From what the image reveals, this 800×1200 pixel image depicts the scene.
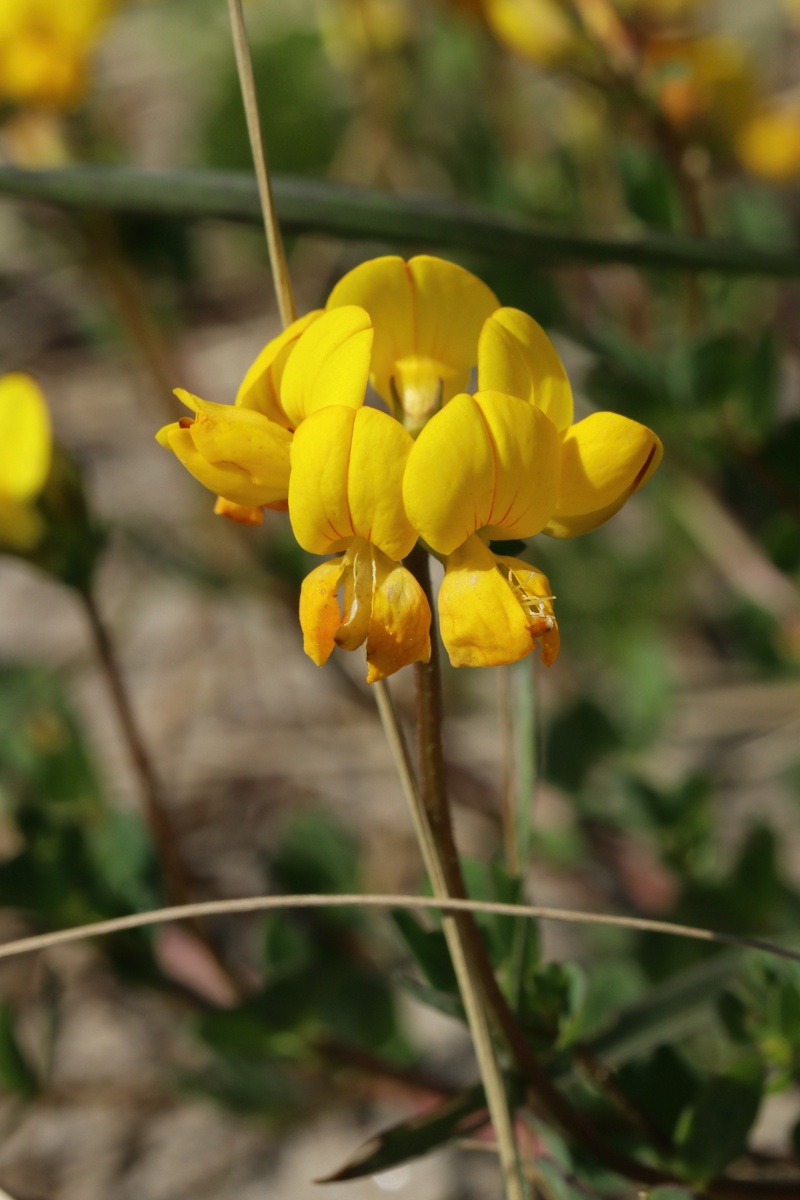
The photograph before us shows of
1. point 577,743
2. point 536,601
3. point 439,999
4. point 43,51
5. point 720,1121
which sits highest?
point 43,51

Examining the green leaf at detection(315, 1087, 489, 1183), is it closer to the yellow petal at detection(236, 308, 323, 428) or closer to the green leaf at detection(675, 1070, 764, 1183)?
the green leaf at detection(675, 1070, 764, 1183)

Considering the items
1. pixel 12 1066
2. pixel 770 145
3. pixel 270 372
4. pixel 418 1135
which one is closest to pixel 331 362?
pixel 270 372

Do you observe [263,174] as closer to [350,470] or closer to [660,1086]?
[350,470]

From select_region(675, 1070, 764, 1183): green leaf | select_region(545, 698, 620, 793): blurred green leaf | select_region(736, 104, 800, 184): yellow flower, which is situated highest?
select_region(736, 104, 800, 184): yellow flower

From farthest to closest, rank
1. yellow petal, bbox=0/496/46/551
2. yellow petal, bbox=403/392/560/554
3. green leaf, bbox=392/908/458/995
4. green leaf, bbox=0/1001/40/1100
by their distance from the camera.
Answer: yellow petal, bbox=0/496/46/551 → green leaf, bbox=0/1001/40/1100 → green leaf, bbox=392/908/458/995 → yellow petal, bbox=403/392/560/554

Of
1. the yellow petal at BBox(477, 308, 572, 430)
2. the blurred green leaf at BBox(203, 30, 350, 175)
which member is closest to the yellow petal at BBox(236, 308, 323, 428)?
the yellow petal at BBox(477, 308, 572, 430)

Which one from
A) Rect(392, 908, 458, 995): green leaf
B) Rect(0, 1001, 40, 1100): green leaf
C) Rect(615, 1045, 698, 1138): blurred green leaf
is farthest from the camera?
Rect(0, 1001, 40, 1100): green leaf
